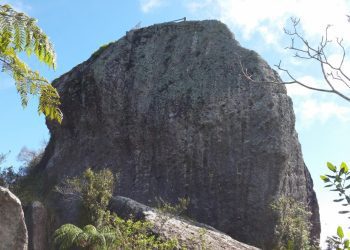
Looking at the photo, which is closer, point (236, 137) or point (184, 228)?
point (184, 228)

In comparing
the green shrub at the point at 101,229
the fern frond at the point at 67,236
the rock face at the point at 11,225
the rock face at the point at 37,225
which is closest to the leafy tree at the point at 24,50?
the rock face at the point at 11,225

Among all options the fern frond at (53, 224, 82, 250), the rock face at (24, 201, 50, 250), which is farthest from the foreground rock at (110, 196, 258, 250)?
the rock face at (24, 201, 50, 250)

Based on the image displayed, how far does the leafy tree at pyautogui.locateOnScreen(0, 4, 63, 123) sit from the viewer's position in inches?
335

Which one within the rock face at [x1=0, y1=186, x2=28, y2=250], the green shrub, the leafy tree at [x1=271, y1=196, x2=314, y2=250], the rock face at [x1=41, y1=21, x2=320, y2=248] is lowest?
the rock face at [x1=0, y1=186, x2=28, y2=250]

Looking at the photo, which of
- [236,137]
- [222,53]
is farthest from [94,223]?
[222,53]

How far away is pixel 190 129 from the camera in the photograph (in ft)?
70.8

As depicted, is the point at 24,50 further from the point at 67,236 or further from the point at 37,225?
the point at 37,225

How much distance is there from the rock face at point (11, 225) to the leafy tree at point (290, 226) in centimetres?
1180

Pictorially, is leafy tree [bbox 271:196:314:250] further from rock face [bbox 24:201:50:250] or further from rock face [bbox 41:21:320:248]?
rock face [bbox 24:201:50:250]

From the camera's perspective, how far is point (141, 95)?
2308cm

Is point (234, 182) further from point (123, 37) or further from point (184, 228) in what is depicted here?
point (123, 37)

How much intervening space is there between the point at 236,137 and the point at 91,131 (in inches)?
230

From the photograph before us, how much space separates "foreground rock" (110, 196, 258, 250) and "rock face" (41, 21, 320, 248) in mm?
3483

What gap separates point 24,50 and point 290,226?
1332 cm
